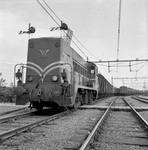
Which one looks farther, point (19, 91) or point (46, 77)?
point (46, 77)

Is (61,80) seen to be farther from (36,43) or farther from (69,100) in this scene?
(36,43)

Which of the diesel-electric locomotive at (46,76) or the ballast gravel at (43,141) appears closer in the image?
the ballast gravel at (43,141)

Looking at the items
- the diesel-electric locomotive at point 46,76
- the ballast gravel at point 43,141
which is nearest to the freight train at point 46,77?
the diesel-electric locomotive at point 46,76

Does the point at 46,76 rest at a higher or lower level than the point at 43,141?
higher

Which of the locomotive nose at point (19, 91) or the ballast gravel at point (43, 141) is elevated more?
the locomotive nose at point (19, 91)

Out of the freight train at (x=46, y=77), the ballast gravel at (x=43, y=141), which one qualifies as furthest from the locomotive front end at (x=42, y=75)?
the ballast gravel at (x=43, y=141)

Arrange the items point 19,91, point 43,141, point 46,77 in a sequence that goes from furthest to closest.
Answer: point 46,77 → point 19,91 → point 43,141

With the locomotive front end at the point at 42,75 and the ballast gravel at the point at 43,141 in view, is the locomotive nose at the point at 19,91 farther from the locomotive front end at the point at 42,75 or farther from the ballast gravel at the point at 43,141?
the ballast gravel at the point at 43,141

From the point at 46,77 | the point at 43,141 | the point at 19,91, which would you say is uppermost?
the point at 46,77

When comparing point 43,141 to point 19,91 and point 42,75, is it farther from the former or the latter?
point 42,75

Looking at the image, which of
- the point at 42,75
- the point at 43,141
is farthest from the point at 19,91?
the point at 43,141

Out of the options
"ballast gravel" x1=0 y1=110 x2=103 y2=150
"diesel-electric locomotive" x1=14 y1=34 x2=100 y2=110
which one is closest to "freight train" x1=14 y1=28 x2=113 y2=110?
"diesel-electric locomotive" x1=14 y1=34 x2=100 y2=110

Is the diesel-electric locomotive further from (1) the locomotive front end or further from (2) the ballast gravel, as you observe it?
(2) the ballast gravel

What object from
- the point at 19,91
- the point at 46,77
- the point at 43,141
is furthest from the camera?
the point at 46,77
